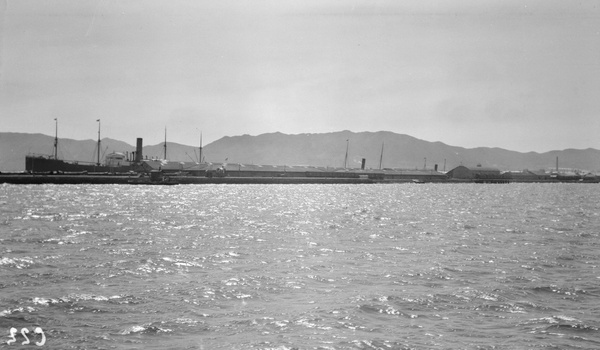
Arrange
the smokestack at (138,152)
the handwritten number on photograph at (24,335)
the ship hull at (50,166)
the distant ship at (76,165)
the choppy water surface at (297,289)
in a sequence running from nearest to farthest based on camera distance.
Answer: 1. the handwritten number on photograph at (24,335)
2. the choppy water surface at (297,289)
3. the ship hull at (50,166)
4. the distant ship at (76,165)
5. the smokestack at (138,152)

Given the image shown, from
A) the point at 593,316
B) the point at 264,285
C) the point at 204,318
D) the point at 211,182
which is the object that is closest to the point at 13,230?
the point at 264,285

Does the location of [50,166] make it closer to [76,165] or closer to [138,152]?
[76,165]

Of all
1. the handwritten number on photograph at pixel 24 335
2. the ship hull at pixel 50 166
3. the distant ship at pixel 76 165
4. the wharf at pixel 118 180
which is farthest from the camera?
the distant ship at pixel 76 165

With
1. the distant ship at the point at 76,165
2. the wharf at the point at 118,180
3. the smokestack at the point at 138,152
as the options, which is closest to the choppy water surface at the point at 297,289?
the wharf at the point at 118,180

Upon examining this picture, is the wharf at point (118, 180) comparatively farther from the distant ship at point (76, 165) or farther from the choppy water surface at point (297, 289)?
the choppy water surface at point (297, 289)

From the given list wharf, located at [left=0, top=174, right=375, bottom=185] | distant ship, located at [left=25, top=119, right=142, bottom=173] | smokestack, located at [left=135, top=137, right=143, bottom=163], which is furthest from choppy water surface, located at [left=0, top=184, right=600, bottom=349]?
smokestack, located at [left=135, top=137, right=143, bottom=163]

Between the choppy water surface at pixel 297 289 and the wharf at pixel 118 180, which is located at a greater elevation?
the wharf at pixel 118 180

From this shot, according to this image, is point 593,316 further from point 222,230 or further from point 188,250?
point 222,230

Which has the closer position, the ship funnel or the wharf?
the wharf

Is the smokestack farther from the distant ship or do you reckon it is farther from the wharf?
the wharf

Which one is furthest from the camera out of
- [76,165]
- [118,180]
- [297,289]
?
[76,165]

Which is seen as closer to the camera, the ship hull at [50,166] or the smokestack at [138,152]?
the ship hull at [50,166]

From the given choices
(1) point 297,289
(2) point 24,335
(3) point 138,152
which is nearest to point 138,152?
(3) point 138,152

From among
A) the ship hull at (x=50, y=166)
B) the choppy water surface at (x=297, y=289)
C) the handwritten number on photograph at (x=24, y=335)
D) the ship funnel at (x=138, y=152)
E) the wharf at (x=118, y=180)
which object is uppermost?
the ship funnel at (x=138, y=152)
